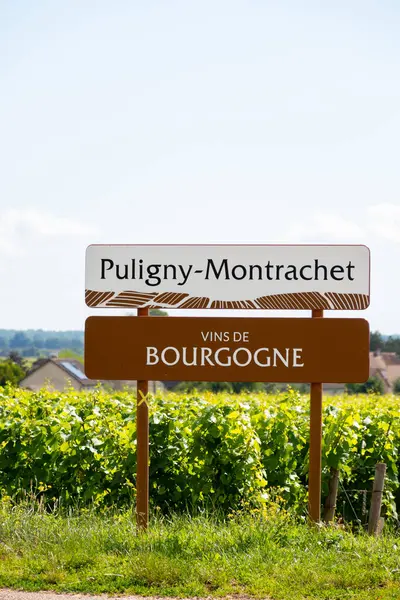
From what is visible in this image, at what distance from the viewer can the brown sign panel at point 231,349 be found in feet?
24.4

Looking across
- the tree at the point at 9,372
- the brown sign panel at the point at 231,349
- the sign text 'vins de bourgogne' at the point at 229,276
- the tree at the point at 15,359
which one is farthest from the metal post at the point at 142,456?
the tree at the point at 15,359

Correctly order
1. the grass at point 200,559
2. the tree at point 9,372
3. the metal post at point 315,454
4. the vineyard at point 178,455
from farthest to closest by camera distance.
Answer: the tree at point 9,372, the vineyard at point 178,455, the metal post at point 315,454, the grass at point 200,559

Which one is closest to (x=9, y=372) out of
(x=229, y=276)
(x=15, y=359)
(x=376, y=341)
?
(x=15, y=359)

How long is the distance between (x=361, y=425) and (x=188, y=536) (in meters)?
3.36

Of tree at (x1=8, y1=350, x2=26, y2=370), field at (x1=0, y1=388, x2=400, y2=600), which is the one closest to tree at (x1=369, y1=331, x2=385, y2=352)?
tree at (x1=8, y1=350, x2=26, y2=370)

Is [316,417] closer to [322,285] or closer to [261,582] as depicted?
[322,285]

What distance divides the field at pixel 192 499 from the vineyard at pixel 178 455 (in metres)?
0.02

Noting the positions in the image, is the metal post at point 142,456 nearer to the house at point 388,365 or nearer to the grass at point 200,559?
the grass at point 200,559

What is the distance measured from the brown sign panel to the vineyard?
113cm

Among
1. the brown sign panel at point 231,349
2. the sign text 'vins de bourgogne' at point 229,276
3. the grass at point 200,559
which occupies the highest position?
the sign text 'vins de bourgogne' at point 229,276

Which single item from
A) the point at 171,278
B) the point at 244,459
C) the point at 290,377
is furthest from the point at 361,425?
the point at 171,278

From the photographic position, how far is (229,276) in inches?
298

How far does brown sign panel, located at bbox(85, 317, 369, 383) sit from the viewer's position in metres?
7.43

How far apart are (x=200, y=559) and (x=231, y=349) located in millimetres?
2024
